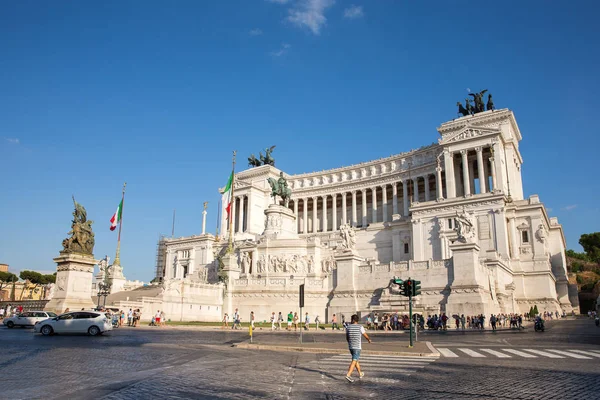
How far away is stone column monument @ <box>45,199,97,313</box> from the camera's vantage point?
29.6m

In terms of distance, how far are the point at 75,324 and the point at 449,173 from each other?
59.1 metres

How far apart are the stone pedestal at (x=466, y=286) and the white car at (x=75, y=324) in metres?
24.0

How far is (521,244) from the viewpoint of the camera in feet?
201

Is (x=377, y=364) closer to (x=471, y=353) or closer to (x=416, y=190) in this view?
(x=471, y=353)

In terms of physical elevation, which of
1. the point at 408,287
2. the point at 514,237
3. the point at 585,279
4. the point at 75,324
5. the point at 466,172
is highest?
the point at 466,172

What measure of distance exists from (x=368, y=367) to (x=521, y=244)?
54.1 metres

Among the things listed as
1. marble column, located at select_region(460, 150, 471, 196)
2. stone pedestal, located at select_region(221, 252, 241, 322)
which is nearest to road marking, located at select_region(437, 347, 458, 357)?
stone pedestal, located at select_region(221, 252, 241, 322)

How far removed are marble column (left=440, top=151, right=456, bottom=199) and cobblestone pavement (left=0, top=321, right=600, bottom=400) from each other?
57629mm

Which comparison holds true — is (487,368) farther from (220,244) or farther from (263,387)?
(220,244)

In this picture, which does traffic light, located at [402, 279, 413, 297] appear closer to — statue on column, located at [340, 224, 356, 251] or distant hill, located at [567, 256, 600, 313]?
statue on column, located at [340, 224, 356, 251]

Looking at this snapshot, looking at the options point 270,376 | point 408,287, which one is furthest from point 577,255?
point 270,376

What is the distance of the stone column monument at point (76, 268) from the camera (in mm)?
29609

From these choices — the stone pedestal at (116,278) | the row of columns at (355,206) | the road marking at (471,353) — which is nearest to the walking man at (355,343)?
the road marking at (471,353)

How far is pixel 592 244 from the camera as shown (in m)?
109
